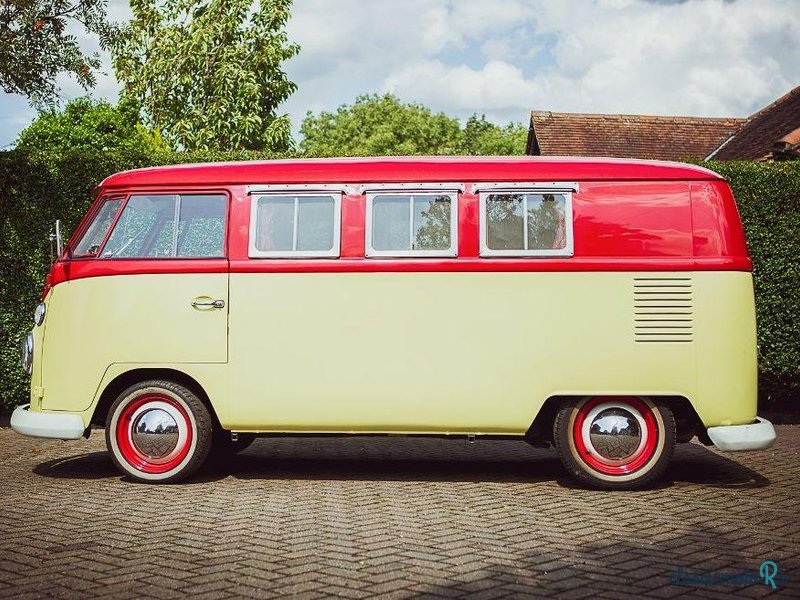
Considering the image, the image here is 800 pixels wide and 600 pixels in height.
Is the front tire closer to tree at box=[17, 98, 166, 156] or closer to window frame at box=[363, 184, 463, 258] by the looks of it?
window frame at box=[363, 184, 463, 258]

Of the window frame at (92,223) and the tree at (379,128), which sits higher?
the tree at (379,128)

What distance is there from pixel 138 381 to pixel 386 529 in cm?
292

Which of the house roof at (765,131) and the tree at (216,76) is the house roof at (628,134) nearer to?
the house roof at (765,131)

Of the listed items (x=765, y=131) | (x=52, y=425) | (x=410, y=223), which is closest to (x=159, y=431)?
(x=52, y=425)

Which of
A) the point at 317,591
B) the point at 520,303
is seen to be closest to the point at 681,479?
the point at 520,303

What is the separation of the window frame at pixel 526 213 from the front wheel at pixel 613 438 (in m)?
1.23

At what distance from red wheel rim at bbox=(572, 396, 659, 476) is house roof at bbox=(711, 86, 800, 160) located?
40.9 feet

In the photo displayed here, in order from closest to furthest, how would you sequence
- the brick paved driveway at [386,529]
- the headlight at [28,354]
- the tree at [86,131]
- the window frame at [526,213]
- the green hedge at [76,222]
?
1. the brick paved driveway at [386,529]
2. the window frame at [526,213]
3. the headlight at [28,354]
4. the green hedge at [76,222]
5. the tree at [86,131]

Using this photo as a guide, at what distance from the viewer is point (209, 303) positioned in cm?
775

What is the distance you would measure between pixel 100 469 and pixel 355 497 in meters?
2.81

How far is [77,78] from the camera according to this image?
38.3 feet

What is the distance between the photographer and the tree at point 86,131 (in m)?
23.8

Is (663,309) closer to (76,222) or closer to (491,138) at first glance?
(76,222)

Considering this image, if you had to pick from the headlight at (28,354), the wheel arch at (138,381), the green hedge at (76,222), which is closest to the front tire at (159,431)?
the wheel arch at (138,381)
